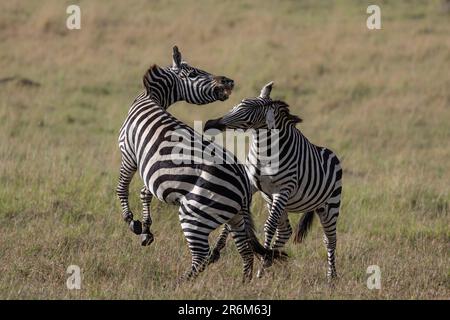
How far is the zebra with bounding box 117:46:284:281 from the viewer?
22.4ft

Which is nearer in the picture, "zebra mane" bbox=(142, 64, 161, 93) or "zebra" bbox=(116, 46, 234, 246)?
"zebra" bbox=(116, 46, 234, 246)

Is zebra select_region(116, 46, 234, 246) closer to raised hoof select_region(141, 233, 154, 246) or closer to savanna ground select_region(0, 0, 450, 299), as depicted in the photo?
raised hoof select_region(141, 233, 154, 246)

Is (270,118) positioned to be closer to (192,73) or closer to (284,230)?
(192,73)

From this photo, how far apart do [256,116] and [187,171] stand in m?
0.82

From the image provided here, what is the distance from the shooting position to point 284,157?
7.52 metres

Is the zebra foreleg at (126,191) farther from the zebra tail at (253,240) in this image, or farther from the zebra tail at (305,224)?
the zebra tail at (305,224)

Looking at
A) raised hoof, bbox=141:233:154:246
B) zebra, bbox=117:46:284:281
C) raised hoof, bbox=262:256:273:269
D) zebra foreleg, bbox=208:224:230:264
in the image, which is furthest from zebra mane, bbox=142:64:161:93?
raised hoof, bbox=262:256:273:269

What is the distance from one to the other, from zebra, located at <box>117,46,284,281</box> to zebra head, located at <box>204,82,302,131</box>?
0.21 m

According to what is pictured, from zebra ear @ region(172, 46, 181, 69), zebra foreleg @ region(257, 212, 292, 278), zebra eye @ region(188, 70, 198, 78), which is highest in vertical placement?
zebra ear @ region(172, 46, 181, 69)

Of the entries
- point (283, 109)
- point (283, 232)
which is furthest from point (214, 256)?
point (283, 109)

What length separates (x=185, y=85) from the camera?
26.2 feet

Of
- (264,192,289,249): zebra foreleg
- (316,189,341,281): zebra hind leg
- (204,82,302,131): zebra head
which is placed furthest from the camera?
(316,189,341,281): zebra hind leg

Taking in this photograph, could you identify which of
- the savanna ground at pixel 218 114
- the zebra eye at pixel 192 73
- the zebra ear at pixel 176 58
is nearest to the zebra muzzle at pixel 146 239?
the savanna ground at pixel 218 114
